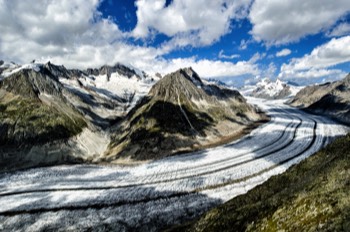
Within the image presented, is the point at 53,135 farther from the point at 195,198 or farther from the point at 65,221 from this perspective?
the point at 195,198

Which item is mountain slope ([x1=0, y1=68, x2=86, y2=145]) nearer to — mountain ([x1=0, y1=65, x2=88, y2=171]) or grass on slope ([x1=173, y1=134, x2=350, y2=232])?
mountain ([x1=0, y1=65, x2=88, y2=171])

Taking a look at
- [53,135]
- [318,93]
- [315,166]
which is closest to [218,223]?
[315,166]

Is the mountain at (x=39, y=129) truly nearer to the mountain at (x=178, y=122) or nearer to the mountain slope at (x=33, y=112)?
the mountain slope at (x=33, y=112)

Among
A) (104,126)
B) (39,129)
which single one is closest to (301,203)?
(39,129)

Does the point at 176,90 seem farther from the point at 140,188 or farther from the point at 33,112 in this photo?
the point at 140,188

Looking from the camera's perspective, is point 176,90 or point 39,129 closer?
point 39,129

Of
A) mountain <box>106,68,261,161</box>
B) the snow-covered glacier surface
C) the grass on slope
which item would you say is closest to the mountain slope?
mountain <box>106,68,261,161</box>

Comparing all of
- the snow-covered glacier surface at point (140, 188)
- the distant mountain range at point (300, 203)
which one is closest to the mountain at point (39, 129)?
the snow-covered glacier surface at point (140, 188)
